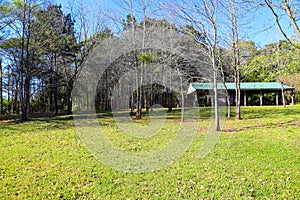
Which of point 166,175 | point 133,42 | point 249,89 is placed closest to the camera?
point 166,175

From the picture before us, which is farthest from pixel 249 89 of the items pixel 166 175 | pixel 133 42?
pixel 166 175

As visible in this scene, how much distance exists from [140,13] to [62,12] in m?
9.66

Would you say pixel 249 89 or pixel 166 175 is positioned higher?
pixel 249 89

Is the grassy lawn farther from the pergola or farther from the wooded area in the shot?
the pergola

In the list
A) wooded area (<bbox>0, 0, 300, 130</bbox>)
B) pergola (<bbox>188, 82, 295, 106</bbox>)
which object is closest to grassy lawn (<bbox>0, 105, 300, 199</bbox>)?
wooded area (<bbox>0, 0, 300, 130</bbox>)

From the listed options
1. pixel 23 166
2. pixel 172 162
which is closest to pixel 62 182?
pixel 23 166

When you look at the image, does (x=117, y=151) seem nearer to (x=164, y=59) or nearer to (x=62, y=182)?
(x=62, y=182)

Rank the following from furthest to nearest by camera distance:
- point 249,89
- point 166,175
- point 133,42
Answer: point 249,89
point 133,42
point 166,175

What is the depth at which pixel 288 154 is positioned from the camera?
5.45 metres

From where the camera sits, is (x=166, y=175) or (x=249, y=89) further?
(x=249, y=89)

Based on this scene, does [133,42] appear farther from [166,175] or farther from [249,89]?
[249,89]

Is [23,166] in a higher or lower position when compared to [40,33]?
lower

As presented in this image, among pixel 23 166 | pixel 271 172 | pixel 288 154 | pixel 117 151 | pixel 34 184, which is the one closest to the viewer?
pixel 34 184

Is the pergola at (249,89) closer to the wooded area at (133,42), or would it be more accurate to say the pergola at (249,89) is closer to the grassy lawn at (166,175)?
the wooded area at (133,42)
